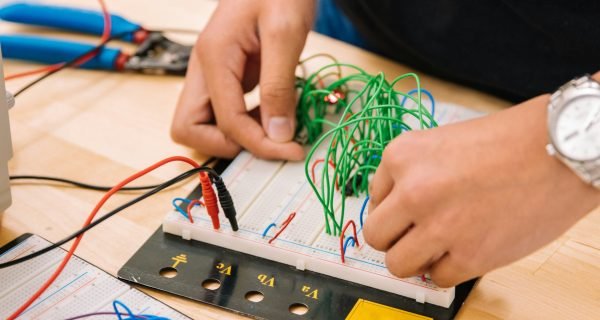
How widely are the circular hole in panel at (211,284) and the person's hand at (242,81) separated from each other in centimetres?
25

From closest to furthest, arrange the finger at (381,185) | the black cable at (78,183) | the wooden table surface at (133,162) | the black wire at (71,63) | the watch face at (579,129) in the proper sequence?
the watch face at (579,129) < the finger at (381,185) < the wooden table surface at (133,162) < the black cable at (78,183) < the black wire at (71,63)

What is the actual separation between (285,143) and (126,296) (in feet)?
1.14

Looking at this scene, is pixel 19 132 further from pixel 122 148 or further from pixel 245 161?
pixel 245 161

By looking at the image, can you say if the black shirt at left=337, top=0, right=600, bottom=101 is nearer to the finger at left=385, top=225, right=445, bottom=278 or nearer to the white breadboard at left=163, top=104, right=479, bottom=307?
the white breadboard at left=163, top=104, right=479, bottom=307

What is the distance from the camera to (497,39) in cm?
123

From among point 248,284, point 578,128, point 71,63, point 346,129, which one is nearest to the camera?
point 578,128

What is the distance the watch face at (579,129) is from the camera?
26.5 inches

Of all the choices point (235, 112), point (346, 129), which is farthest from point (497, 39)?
point (235, 112)

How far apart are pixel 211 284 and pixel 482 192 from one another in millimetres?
380

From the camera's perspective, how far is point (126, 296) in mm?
893

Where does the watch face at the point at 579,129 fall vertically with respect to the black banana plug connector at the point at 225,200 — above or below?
above

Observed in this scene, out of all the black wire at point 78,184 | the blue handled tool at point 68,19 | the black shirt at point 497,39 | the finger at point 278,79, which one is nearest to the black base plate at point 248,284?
the black wire at point 78,184

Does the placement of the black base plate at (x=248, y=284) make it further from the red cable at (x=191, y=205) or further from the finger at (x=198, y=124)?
the finger at (x=198, y=124)

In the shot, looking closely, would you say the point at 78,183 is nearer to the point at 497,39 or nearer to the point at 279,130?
the point at 279,130
